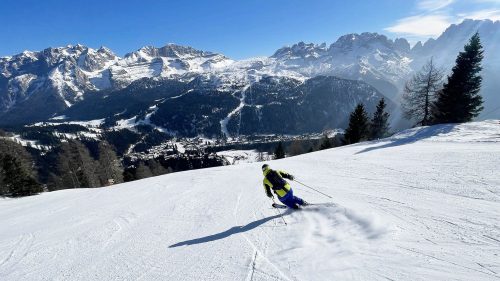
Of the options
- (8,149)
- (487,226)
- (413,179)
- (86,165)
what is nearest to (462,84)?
(413,179)

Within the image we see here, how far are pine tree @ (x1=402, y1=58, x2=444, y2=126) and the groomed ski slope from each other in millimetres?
26100

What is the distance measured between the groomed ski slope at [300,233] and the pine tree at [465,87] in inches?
891

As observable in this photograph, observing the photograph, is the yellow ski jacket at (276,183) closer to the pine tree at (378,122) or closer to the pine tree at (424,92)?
the pine tree at (424,92)


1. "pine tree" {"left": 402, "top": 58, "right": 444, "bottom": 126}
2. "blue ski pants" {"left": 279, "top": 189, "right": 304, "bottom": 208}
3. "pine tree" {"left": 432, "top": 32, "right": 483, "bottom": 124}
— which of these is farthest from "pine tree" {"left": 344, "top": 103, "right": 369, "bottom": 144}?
"blue ski pants" {"left": 279, "top": 189, "right": 304, "bottom": 208}

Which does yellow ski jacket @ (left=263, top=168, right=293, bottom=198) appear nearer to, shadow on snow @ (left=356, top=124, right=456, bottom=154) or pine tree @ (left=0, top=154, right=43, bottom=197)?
shadow on snow @ (left=356, top=124, right=456, bottom=154)

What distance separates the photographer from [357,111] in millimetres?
47500

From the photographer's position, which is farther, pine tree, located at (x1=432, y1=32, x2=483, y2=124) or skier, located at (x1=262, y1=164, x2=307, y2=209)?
pine tree, located at (x1=432, y1=32, x2=483, y2=124)

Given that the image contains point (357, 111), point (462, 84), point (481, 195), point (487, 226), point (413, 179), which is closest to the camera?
point (487, 226)

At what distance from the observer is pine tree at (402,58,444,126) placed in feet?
126

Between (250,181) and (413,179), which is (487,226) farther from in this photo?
(250,181)

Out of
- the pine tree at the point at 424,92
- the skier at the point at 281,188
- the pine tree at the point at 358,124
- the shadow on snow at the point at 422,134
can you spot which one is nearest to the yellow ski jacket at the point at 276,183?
the skier at the point at 281,188

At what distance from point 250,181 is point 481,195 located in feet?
37.2

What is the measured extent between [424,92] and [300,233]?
1579 inches

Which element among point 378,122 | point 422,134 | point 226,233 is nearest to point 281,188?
point 226,233
